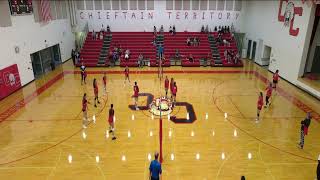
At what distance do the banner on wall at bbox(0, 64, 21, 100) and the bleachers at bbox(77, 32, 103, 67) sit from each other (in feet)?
25.3

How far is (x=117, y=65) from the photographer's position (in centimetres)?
2533

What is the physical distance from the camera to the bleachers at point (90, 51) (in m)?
25.5

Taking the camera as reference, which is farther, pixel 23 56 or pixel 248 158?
pixel 23 56

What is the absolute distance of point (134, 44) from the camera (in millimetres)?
27469

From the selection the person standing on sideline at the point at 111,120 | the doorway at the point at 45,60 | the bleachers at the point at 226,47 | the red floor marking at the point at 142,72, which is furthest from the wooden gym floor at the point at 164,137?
the bleachers at the point at 226,47

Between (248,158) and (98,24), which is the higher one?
(98,24)

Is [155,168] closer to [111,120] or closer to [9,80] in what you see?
[111,120]

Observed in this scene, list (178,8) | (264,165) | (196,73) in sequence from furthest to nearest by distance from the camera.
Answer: (178,8) < (196,73) < (264,165)

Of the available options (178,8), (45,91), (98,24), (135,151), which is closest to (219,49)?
(178,8)

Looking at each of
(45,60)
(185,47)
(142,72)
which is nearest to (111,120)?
(142,72)

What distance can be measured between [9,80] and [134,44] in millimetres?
13324

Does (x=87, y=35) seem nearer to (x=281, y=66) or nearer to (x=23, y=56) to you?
(x=23, y=56)

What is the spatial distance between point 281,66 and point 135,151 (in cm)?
1566

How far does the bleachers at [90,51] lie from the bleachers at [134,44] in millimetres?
1473
